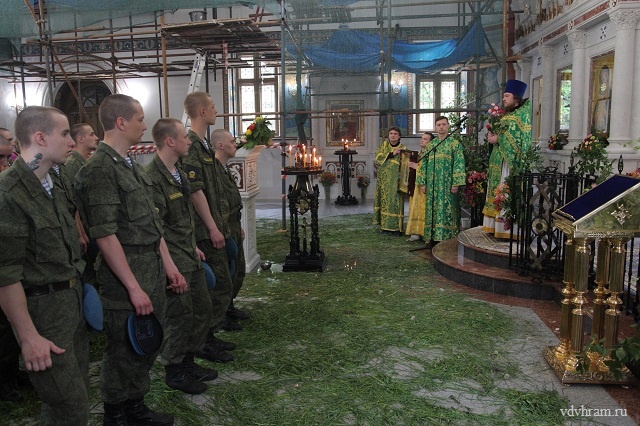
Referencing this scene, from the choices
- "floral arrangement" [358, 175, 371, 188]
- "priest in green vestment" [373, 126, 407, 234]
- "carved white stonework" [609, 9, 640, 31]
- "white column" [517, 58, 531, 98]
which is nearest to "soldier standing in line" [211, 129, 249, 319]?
"priest in green vestment" [373, 126, 407, 234]

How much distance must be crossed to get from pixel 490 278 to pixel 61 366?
461cm

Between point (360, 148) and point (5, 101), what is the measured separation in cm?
997

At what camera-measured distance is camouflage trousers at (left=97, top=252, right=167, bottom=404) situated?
2.92 meters

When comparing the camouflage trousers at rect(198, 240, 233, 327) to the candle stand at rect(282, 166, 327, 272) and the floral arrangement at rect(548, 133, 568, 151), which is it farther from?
the floral arrangement at rect(548, 133, 568, 151)

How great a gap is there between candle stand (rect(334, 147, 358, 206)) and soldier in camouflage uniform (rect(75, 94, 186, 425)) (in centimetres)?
1125

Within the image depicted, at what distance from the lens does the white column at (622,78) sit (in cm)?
770

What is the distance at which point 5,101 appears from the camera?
49.9 feet

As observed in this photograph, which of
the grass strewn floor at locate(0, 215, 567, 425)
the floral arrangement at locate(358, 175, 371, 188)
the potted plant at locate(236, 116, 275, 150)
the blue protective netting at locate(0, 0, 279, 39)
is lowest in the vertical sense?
the grass strewn floor at locate(0, 215, 567, 425)

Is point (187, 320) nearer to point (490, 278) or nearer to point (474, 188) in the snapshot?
point (490, 278)

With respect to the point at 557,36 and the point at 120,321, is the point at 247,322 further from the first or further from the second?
the point at 557,36

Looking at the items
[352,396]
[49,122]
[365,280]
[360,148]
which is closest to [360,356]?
[352,396]

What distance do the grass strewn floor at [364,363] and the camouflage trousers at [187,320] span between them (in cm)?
29

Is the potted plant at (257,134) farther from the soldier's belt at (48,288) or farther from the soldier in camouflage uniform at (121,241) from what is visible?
the soldier's belt at (48,288)

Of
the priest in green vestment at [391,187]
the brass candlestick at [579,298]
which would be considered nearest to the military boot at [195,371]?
the brass candlestick at [579,298]
